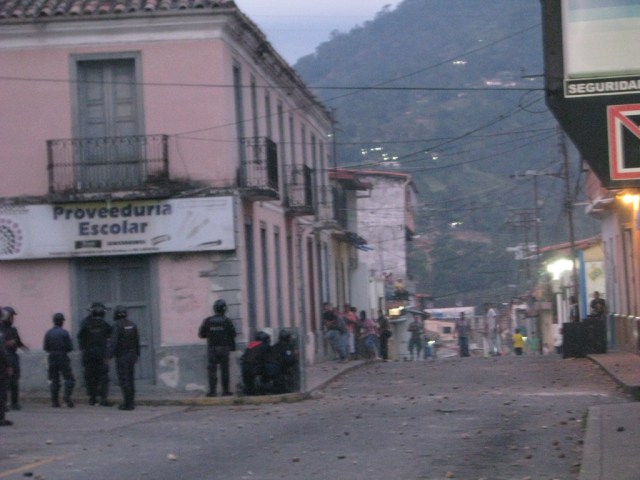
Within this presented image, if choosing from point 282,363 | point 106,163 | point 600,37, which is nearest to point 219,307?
point 282,363

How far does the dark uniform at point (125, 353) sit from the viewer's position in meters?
19.2

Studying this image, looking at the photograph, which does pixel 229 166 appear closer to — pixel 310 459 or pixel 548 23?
pixel 310 459

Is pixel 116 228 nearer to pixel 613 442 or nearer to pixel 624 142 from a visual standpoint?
pixel 613 442

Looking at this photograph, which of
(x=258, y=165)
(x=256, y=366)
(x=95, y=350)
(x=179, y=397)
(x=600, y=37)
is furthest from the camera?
(x=258, y=165)

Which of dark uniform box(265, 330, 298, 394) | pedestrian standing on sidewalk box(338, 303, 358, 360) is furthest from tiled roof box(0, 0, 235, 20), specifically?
pedestrian standing on sidewalk box(338, 303, 358, 360)

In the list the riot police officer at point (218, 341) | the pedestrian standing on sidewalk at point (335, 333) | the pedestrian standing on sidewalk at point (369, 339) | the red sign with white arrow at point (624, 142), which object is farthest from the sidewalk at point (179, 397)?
the red sign with white arrow at point (624, 142)

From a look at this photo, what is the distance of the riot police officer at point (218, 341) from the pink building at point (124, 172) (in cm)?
109

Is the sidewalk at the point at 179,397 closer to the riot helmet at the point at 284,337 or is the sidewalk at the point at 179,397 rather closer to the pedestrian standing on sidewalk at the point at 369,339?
the riot helmet at the point at 284,337

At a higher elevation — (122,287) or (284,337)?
(122,287)

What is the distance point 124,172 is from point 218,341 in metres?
3.88

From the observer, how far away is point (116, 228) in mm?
22375

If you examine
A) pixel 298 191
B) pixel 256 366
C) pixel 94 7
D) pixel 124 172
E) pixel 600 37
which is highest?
pixel 94 7

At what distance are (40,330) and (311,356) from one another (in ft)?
38.2

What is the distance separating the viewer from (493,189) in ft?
292
